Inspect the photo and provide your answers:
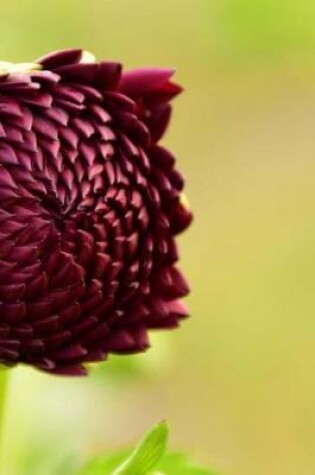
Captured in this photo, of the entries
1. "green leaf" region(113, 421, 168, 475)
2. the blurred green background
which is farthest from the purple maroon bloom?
the blurred green background

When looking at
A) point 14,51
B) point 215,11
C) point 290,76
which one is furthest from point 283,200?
point 14,51

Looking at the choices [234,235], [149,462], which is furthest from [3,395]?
[234,235]

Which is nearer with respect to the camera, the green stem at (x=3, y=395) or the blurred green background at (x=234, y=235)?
the green stem at (x=3, y=395)

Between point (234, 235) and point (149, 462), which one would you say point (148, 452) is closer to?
point (149, 462)

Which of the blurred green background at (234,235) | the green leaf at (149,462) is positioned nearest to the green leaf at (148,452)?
the green leaf at (149,462)

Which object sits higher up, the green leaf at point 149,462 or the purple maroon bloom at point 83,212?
the purple maroon bloom at point 83,212

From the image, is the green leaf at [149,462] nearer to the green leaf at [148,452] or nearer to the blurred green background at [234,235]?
the green leaf at [148,452]

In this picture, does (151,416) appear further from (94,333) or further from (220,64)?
(94,333)
